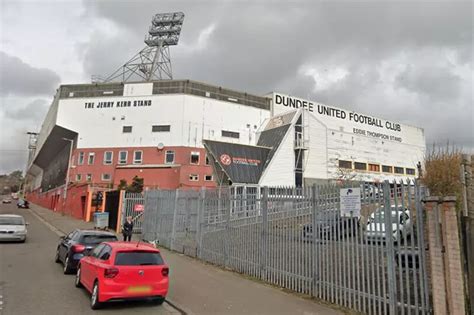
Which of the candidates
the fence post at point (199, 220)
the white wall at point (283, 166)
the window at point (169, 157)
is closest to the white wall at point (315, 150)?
the white wall at point (283, 166)

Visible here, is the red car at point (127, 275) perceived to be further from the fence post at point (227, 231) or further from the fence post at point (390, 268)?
the fence post at point (390, 268)

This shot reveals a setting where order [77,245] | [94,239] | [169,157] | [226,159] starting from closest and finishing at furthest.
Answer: [77,245] → [94,239] → [226,159] → [169,157]

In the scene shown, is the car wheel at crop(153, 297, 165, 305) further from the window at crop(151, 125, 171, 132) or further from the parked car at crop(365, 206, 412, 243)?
the window at crop(151, 125, 171, 132)

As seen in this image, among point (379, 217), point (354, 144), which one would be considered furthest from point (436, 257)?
point (354, 144)

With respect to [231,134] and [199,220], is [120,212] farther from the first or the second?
[231,134]

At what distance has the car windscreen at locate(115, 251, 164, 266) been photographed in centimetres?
725

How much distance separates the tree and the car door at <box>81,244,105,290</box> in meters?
30.2

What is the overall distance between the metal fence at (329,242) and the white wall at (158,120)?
34.3 meters

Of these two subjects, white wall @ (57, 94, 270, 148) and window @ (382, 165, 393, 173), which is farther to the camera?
window @ (382, 165, 393, 173)

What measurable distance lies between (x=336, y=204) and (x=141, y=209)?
15961mm

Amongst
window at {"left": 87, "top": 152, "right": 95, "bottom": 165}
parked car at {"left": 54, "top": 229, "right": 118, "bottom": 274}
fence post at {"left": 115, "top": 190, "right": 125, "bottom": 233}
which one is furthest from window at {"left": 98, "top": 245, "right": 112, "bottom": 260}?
window at {"left": 87, "top": 152, "right": 95, "bottom": 165}

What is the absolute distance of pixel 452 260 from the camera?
5.61 metres

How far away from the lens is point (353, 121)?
189ft

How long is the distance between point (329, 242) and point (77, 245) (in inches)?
299
